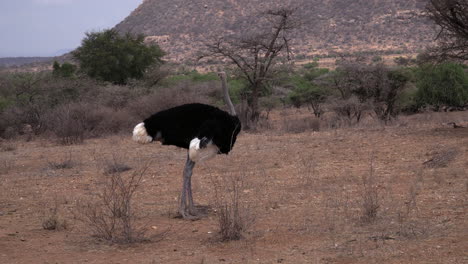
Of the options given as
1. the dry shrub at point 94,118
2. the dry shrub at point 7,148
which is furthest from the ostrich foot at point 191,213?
the dry shrub at point 94,118

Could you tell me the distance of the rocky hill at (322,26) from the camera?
5134 cm

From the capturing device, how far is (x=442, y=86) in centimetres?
2014

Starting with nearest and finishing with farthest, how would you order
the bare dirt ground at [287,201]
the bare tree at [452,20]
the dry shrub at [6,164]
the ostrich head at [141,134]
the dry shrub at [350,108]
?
the bare dirt ground at [287,201]
the ostrich head at [141,134]
the dry shrub at [6,164]
the bare tree at [452,20]
the dry shrub at [350,108]

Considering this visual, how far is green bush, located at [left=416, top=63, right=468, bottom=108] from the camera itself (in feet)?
65.0

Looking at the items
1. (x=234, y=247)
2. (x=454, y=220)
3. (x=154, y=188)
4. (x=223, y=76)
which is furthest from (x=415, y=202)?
(x=154, y=188)

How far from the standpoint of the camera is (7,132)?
747 inches

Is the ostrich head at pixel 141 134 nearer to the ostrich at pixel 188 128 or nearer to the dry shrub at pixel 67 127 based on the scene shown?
the ostrich at pixel 188 128

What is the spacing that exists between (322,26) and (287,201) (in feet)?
160

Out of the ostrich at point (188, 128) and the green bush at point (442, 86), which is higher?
the ostrich at point (188, 128)

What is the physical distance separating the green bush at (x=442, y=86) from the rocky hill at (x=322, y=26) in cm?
2831

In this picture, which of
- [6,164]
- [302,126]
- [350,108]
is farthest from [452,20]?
[6,164]

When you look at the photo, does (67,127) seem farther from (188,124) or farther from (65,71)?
(65,71)

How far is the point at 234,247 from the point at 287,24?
13918 mm

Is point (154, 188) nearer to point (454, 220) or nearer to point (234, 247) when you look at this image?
point (234, 247)
